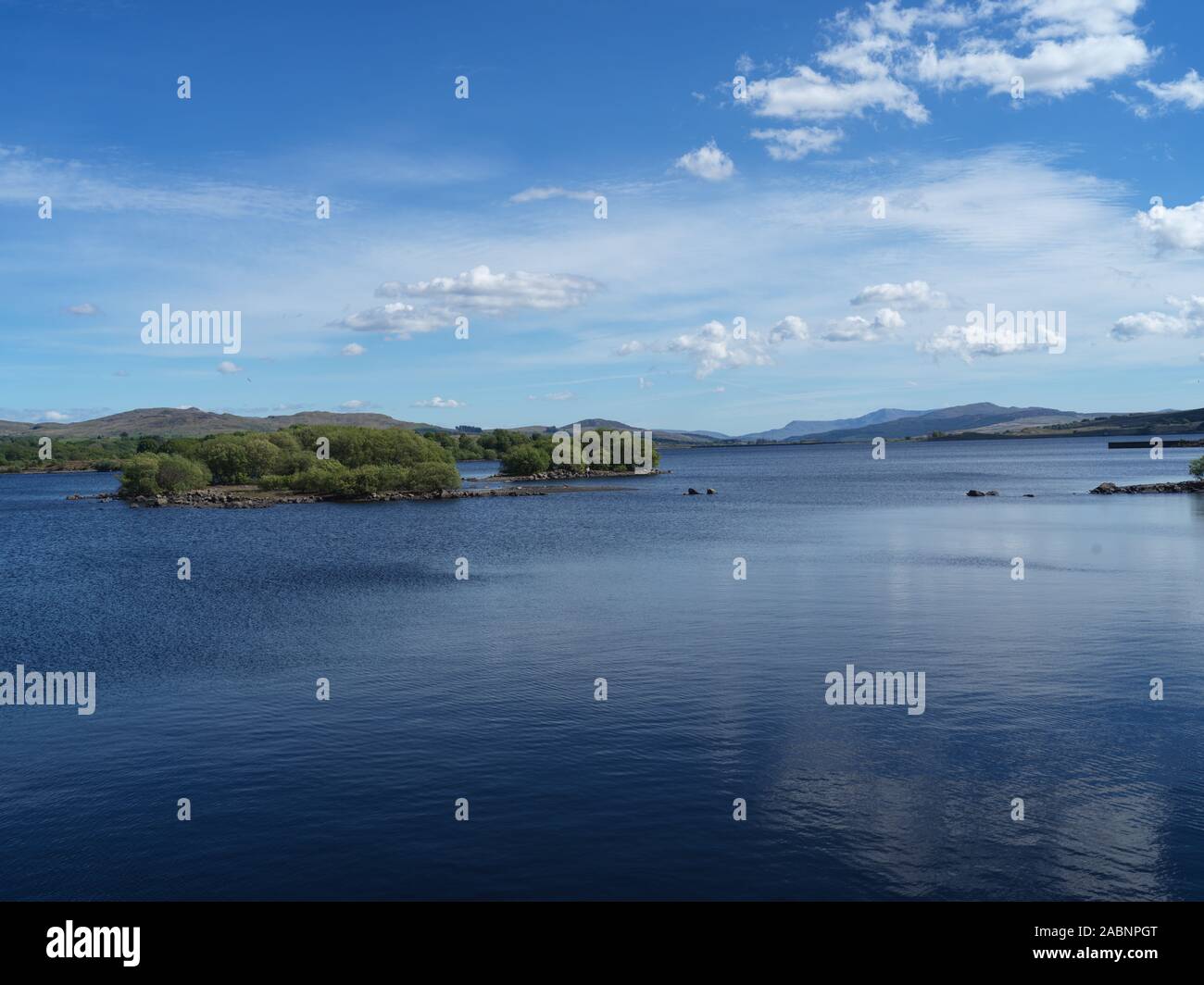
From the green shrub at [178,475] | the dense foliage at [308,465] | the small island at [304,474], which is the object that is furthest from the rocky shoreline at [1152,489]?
the green shrub at [178,475]

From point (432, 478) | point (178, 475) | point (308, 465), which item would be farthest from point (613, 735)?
point (178, 475)

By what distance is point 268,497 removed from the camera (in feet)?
491

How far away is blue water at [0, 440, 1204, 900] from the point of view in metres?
21.9

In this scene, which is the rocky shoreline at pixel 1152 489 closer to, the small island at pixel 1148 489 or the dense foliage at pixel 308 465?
the small island at pixel 1148 489

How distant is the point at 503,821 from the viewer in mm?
24297

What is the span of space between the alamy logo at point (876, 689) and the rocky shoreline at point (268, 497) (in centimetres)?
11684

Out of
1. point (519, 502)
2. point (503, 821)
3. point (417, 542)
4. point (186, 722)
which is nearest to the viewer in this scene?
point (503, 821)

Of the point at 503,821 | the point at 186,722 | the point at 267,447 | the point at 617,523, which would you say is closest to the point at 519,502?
the point at 617,523
